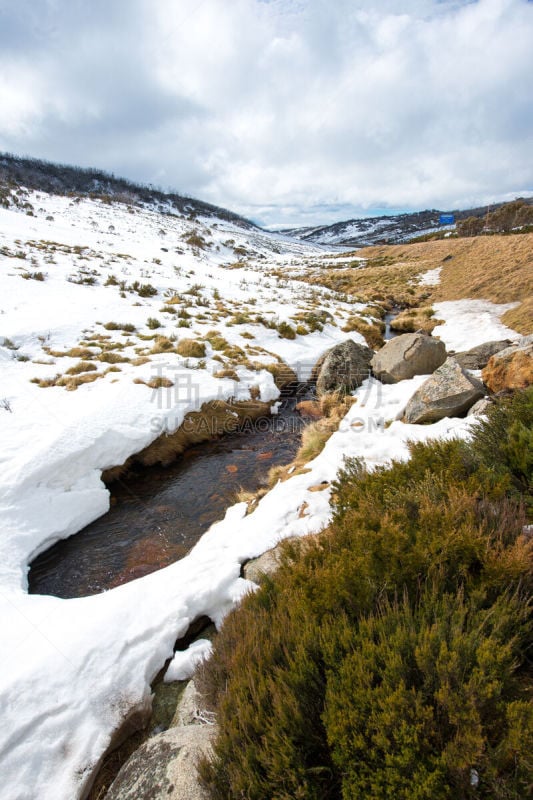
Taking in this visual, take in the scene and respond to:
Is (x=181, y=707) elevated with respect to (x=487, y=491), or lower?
lower

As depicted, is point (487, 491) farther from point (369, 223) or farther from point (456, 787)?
point (369, 223)

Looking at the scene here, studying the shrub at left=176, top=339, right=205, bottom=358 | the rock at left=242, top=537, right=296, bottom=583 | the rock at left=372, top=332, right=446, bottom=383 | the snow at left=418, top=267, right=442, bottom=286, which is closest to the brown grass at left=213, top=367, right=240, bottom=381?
the shrub at left=176, top=339, right=205, bottom=358

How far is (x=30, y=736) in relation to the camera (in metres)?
2.57

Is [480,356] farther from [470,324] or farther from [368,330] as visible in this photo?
[368,330]

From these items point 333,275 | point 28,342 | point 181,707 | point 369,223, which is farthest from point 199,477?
point 369,223

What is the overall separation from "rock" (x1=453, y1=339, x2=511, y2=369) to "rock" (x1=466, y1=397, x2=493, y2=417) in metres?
2.93

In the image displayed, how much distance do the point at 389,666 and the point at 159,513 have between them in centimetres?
508

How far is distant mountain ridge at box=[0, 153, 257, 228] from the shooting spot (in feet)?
167

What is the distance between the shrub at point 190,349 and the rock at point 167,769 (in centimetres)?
913

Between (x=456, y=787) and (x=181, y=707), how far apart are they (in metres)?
2.10

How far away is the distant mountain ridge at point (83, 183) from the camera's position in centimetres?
5078

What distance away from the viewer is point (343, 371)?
35.3ft

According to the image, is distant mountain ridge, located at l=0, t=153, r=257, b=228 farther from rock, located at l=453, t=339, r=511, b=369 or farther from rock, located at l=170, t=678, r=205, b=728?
rock, located at l=170, t=678, r=205, b=728

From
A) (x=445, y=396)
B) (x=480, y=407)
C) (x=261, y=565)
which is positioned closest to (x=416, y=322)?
(x=445, y=396)
